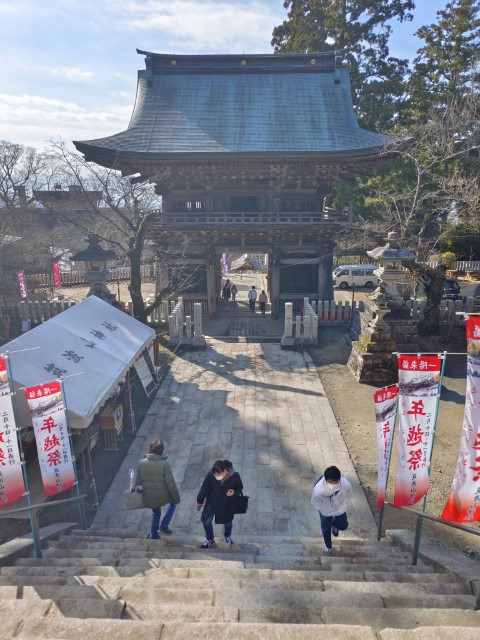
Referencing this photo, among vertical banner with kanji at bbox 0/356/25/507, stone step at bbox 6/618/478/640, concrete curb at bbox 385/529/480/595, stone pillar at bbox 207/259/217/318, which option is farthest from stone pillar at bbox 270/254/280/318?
stone step at bbox 6/618/478/640

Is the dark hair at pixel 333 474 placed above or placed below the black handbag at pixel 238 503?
above

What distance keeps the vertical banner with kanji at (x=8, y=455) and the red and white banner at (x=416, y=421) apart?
4.95m

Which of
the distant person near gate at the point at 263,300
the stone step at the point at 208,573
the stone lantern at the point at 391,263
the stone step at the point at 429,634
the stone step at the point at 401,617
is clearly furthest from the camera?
the distant person near gate at the point at 263,300

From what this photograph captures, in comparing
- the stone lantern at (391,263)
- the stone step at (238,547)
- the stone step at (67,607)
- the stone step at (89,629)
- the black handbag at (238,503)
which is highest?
the stone lantern at (391,263)

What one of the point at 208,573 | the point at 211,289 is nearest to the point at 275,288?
the point at 211,289

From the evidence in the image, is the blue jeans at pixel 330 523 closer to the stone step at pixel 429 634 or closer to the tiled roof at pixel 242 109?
the stone step at pixel 429 634

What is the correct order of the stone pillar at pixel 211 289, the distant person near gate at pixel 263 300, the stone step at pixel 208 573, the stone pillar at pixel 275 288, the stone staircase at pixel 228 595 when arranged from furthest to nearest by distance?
the distant person near gate at pixel 263 300, the stone pillar at pixel 275 288, the stone pillar at pixel 211 289, the stone step at pixel 208 573, the stone staircase at pixel 228 595

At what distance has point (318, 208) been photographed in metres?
18.7

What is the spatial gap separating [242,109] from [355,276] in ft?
Answer: 41.8

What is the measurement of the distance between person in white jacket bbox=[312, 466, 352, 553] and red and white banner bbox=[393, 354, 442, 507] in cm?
71

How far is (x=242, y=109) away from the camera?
19281mm

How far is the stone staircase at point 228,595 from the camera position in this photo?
2.85 metres

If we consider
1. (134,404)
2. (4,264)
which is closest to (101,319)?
(134,404)

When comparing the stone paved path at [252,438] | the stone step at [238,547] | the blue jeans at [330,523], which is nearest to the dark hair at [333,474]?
the blue jeans at [330,523]
